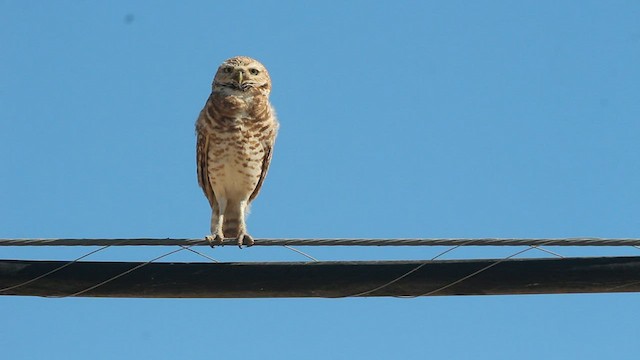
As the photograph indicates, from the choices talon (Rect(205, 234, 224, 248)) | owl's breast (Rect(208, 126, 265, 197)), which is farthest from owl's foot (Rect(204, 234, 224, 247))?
owl's breast (Rect(208, 126, 265, 197))

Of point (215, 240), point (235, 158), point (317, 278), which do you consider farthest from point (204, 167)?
point (317, 278)

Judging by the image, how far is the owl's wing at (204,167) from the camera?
37.8 feet

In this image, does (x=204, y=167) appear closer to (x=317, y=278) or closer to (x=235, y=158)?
(x=235, y=158)

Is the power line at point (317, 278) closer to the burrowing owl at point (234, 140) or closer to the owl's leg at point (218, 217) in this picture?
the owl's leg at point (218, 217)

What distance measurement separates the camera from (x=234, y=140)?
1135 cm

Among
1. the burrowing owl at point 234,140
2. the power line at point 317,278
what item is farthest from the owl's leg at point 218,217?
the power line at point 317,278

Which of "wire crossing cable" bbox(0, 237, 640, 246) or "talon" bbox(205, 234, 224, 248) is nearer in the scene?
"wire crossing cable" bbox(0, 237, 640, 246)

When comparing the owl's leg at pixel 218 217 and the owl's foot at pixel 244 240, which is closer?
the owl's foot at pixel 244 240

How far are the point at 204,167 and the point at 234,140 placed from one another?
474 mm

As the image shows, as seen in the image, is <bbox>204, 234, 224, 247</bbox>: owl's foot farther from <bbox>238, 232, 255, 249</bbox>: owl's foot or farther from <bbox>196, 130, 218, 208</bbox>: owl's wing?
<bbox>196, 130, 218, 208</bbox>: owl's wing

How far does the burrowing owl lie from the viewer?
448 inches

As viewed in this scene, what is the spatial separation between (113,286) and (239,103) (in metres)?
4.06

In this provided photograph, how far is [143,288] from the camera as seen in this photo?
301 inches

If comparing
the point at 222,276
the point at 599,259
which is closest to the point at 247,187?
the point at 222,276
